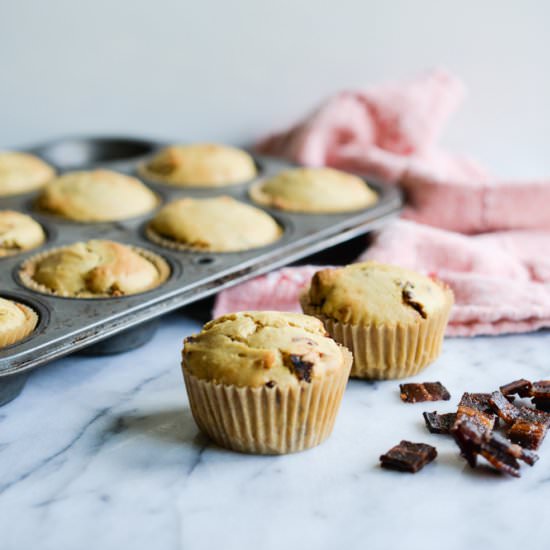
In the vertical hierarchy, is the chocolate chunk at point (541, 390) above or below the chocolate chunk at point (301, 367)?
below

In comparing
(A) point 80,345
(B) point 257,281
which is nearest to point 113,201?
(B) point 257,281

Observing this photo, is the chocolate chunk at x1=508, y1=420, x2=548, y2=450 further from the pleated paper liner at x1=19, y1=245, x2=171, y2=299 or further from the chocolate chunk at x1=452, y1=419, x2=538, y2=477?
the pleated paper liner at x1=19, y1=245, x2=171, y2=299

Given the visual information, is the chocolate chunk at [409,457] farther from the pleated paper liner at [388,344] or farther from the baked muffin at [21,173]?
the baked muffin at [21,173]

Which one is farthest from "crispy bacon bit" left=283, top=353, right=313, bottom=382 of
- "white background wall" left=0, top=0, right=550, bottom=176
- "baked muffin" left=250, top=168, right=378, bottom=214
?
"white background wall" left=0, top=0, right=550, bottom=176

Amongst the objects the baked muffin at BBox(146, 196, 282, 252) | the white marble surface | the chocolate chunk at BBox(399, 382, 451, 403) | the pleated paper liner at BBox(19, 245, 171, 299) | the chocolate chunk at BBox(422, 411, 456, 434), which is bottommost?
the white marble surface

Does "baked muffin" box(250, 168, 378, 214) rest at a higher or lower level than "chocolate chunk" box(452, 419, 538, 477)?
higher

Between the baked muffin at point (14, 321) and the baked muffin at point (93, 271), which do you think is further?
the baked muffin at point (93, 271)

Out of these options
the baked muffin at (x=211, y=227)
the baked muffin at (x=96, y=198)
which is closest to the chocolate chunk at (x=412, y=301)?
the baked muffin at (x=211, y=227)
